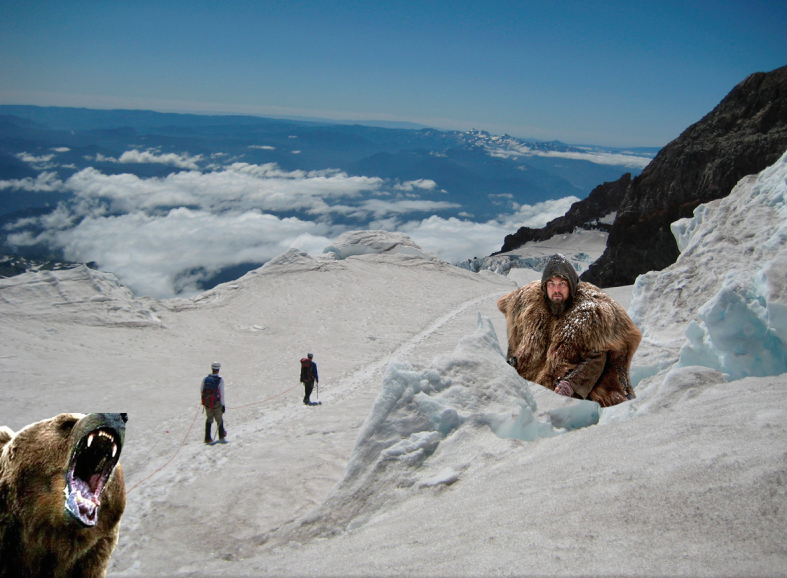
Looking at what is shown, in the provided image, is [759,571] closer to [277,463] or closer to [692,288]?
[692,288]

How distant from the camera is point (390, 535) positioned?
9.10ft

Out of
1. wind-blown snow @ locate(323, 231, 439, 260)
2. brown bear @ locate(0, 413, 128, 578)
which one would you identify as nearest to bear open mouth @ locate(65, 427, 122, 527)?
brown bear @ locate(0, 413, 128, 578)

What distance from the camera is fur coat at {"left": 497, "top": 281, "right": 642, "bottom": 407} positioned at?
2.14m

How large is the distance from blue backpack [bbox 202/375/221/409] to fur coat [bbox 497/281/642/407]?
692 cm

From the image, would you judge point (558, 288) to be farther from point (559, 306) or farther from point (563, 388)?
point (563, 388)

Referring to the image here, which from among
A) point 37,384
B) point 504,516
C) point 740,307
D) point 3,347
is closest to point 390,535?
point 504,516

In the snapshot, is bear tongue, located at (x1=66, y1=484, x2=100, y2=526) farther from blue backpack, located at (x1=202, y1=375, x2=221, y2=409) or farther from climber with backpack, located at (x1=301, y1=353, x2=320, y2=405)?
climber with backpack, located at (x1=301, y1=353, x2=320, y2=405)

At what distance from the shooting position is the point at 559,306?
2.23 meters

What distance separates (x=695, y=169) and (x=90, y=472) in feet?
104

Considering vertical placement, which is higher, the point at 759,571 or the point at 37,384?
the point at 759,571

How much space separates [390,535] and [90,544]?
6.32 feet

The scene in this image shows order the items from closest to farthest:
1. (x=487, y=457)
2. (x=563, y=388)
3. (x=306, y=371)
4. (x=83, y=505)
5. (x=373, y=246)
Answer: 1. (x=83, y=505)
2. (x=563, y=388)
3. (x=487, y=457)
4. (x=306, y=371)
5. (x=373, y=246)

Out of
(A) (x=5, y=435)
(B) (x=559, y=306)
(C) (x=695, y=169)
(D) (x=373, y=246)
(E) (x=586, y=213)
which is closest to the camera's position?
(A) (x=5, y=435)

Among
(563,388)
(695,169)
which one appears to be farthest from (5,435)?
(695,169)
